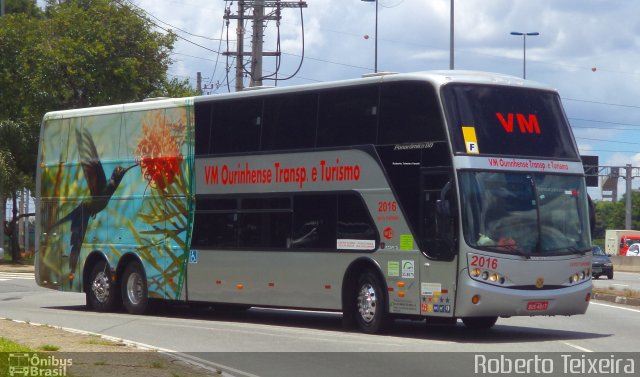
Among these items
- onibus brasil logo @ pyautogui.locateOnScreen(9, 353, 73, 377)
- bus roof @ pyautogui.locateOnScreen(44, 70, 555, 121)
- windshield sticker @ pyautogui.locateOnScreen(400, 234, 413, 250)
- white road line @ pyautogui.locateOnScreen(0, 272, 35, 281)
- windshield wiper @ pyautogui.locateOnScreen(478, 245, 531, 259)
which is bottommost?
white road line @ pyautogui.locateOnScreen(0, 272, 35, 281)

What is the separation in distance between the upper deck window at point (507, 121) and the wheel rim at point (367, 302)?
281 centimetres

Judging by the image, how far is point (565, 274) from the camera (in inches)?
685

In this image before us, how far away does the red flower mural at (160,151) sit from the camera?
22.2 metres

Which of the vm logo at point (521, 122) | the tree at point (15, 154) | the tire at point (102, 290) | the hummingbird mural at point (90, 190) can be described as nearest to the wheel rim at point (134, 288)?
the tire at point (102, 290)

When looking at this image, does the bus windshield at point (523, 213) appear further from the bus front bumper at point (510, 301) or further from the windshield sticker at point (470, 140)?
the bus front bumper at point (510, 301)

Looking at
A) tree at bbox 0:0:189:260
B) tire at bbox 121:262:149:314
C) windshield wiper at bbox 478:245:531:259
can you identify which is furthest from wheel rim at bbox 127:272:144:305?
tree at bbox 0:0:189:260

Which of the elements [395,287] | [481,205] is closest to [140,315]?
[395,287]

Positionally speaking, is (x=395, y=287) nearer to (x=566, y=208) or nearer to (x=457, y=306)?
(x=457, y=306)

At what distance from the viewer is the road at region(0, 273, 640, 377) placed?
1413cm

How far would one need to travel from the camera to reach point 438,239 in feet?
55.6

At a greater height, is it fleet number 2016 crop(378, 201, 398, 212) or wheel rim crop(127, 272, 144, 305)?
fleet number 2016 crop(378, 201, 398, 212)

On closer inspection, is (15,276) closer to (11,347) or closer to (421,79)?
(421,79)

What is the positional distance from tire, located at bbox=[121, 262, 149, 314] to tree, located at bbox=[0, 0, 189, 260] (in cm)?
2228

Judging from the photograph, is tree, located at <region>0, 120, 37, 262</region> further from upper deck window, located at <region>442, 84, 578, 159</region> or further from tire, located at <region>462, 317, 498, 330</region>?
upper deck window, located at <region>442, 84, 578, 159</region>
